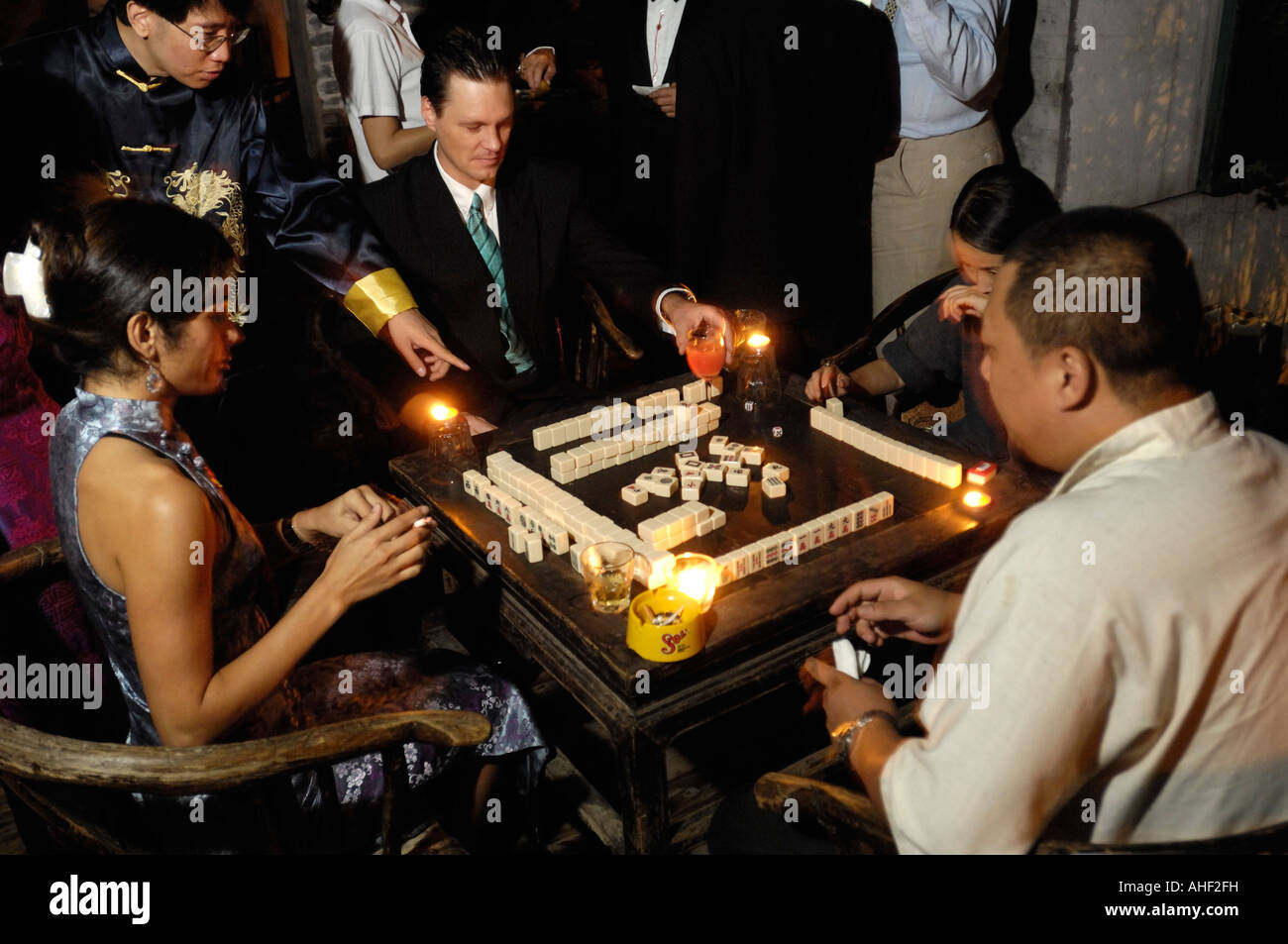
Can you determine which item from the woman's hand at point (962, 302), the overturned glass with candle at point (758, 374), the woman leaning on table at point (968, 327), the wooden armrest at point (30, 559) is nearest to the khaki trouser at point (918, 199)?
the woman leaning on table at point (968, 327)

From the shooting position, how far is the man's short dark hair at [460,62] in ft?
11.8

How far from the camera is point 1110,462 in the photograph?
159cm

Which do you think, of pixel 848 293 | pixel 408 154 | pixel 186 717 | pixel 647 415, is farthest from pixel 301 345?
pixel 186 717

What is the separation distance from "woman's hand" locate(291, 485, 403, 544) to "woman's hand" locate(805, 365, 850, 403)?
4.70 ft

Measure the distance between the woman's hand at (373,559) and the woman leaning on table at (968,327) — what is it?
1.55 metres

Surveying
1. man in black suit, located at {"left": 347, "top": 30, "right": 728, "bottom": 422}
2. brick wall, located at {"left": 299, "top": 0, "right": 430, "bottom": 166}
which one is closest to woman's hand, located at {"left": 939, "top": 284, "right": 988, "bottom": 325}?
man in black suit, located at {"left": 347, "top": 30, "right": 728, "bottom": 422}

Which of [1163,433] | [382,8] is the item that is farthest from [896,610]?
[382,8]

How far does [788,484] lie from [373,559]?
116 centimetres

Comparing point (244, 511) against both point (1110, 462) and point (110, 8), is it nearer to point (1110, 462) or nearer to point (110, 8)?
point (110, 8)

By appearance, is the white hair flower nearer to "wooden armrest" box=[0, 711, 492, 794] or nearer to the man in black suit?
"wooden armrest" box=[0, 711, 492, 794]

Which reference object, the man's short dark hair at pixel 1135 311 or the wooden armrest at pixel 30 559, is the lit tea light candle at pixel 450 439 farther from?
the man's short dark hair at pixel 1135 311

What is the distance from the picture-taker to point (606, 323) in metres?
4.04
